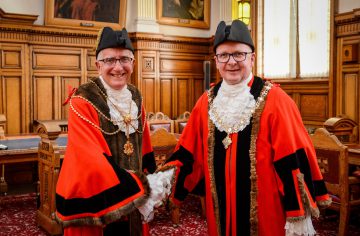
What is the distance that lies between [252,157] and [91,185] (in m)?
0.85

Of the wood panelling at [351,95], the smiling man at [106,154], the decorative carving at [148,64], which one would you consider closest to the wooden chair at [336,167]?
the smiling man at [106,154]

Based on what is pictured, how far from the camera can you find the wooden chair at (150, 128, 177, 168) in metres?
4.92

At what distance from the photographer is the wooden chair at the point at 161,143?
492 centimetres

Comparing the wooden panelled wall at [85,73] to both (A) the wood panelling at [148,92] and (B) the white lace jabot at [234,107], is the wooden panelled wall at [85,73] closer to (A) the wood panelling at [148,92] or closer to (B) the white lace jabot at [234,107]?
(A) the wood panelling at [148,92]

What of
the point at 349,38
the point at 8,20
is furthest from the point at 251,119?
the point at 8,20

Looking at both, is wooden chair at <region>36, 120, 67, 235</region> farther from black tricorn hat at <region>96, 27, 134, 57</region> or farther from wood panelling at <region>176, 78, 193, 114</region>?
wood panelling at <region>176, 78, 193, 114</region>

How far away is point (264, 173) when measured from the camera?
2.28m

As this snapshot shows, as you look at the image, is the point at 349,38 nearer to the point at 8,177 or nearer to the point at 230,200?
the point at 230,200

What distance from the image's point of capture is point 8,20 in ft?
26.0

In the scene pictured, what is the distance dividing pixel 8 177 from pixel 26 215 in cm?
217

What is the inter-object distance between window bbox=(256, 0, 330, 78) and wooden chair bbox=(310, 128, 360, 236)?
3.94 metres

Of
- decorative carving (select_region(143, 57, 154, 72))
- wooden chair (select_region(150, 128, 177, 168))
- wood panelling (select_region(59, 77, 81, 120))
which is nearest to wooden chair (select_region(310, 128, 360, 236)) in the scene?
wooden chair (select_region(150, 128, 177, 168))

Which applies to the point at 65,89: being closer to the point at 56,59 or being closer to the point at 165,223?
the point at 56,59

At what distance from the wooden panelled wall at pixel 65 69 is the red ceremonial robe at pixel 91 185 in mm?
4819
